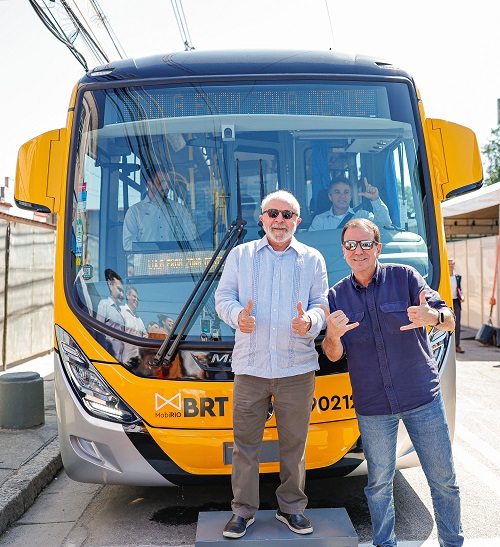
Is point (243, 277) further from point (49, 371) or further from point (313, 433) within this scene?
point (49, 371)

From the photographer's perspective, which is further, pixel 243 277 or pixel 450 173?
pixel 450 173

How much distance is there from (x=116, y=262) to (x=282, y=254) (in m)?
1.14

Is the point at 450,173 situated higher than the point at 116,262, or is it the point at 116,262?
the point at 450,173

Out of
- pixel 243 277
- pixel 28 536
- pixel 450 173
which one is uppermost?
pixel 450 173

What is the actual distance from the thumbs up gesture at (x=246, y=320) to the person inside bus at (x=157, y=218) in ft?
3.13

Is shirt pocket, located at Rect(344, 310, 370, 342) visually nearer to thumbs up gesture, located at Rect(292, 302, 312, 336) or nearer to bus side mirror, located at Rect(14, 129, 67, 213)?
thumbs up gesture, located at Rect(292, 302, 312, 336)

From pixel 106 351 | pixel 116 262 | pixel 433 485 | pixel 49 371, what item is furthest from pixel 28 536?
pixel 49 371

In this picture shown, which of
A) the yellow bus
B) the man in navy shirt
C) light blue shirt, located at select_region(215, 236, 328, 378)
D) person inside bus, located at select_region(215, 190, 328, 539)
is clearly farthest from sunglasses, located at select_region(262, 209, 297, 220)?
the yellow bus

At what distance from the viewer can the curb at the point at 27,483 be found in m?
4.56

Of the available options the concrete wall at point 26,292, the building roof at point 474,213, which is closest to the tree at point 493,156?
the building roof at point 474,213

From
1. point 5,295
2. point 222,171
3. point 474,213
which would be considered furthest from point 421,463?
point 474,213

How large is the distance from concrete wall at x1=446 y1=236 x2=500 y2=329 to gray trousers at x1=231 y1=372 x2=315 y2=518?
11.7 meters

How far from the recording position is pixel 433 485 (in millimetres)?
3605

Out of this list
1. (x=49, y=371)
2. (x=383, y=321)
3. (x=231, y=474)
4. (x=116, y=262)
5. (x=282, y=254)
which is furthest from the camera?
(x=49, y=371)
